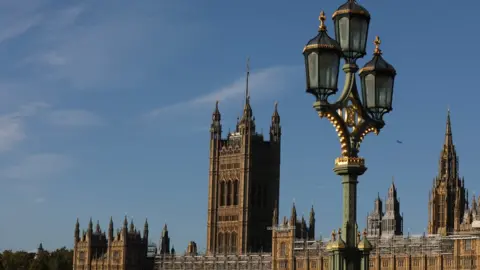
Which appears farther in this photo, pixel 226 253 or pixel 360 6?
pixel 226 253

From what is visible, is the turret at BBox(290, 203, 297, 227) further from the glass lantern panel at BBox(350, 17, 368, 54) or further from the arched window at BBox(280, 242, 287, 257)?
the glass lantern panel at BBox(350, 17, 368, 54)

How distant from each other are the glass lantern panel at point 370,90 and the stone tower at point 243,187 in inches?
4783

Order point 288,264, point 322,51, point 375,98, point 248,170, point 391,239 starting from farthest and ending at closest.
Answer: point 248,170 → point 288,264 → point 391,239 → point 375,98 → point 322,51

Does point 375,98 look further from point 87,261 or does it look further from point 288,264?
point 87,261

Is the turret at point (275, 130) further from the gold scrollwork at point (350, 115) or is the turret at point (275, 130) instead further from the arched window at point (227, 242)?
the gold scrollwork at point (350, 115)

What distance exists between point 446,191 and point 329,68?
108 meters

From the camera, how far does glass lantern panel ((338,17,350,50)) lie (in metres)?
15.6

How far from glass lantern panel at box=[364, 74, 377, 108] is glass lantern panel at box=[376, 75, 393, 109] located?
0.08 m

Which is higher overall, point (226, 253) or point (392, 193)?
point (392, 193)

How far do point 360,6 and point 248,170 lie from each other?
125 m

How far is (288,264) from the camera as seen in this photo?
120 metres

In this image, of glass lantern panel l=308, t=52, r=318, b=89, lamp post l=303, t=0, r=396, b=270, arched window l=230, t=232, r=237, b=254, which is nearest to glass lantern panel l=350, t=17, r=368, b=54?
lamp post l=303, t=0, r=396, b=270

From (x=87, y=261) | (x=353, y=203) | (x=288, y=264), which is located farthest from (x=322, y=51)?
(x=87, y=261)

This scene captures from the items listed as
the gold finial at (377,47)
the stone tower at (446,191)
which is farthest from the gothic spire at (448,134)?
the gold finial at (377,47)
